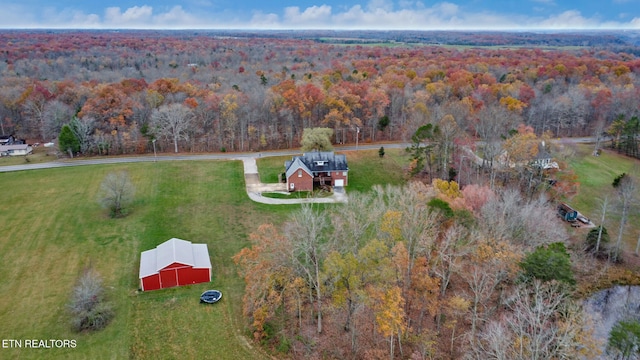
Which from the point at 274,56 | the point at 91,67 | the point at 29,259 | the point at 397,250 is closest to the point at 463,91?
the point at 397,250

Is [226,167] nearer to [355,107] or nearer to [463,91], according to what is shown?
[355,107]

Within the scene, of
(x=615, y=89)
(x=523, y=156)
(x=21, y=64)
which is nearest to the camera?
(x=523, y=156)

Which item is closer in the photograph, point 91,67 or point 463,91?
point 463,91

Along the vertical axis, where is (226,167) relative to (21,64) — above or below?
below

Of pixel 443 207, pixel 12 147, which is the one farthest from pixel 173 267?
pixel 12 147

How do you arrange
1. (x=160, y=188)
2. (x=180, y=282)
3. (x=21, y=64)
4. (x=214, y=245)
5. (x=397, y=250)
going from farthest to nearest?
(x=21, y=64) < (x=160, y=188) < (x=214, y=245) < (x=180, y=282) < (x=397, y=250)

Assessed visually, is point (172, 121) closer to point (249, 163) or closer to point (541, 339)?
point (249, 163)

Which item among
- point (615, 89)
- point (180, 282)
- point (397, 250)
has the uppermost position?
point (615, 89)
